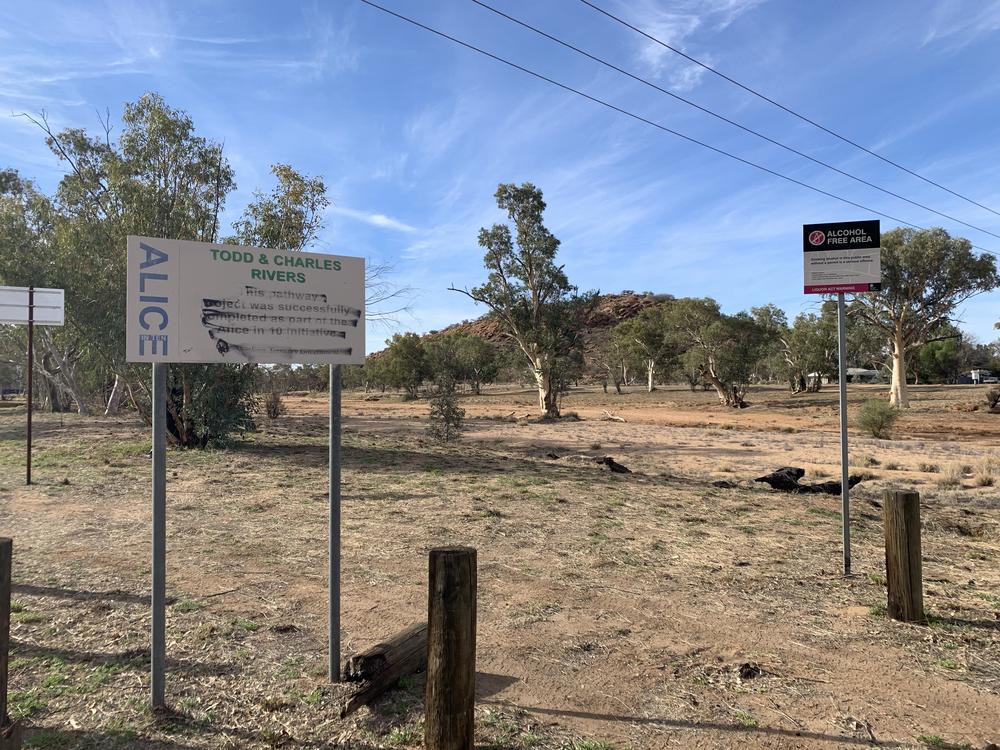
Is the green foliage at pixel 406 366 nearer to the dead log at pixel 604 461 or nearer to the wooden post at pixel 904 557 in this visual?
the dead log at pixel 604 461

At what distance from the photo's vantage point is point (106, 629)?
425cm

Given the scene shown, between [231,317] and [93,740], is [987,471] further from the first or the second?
[93,740]

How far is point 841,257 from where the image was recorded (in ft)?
18.1

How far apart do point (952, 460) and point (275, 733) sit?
16799 millimetres

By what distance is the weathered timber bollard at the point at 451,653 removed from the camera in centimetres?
279

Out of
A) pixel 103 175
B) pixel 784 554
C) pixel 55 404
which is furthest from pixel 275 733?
pixel 55 404

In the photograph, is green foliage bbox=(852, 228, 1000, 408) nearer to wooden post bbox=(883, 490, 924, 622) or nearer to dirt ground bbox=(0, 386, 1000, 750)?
dirt ground bbox=(0, 386, 1000, 750)

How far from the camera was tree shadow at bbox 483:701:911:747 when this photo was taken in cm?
307

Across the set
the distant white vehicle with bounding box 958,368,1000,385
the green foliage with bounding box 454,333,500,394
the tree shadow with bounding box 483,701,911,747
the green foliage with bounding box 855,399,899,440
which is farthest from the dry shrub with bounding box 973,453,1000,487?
the distant white vehicle with bounding box 958,368,1000,385

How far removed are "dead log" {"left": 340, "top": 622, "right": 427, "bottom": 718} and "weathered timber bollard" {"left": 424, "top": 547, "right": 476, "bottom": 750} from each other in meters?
0.58

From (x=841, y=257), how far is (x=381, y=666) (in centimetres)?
492

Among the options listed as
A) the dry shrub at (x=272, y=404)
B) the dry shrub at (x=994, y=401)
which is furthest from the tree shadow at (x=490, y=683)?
the dry shrub at (x=994, y=401)

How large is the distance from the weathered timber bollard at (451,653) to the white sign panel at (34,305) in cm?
914

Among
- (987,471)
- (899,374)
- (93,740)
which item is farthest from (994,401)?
(93,740)
